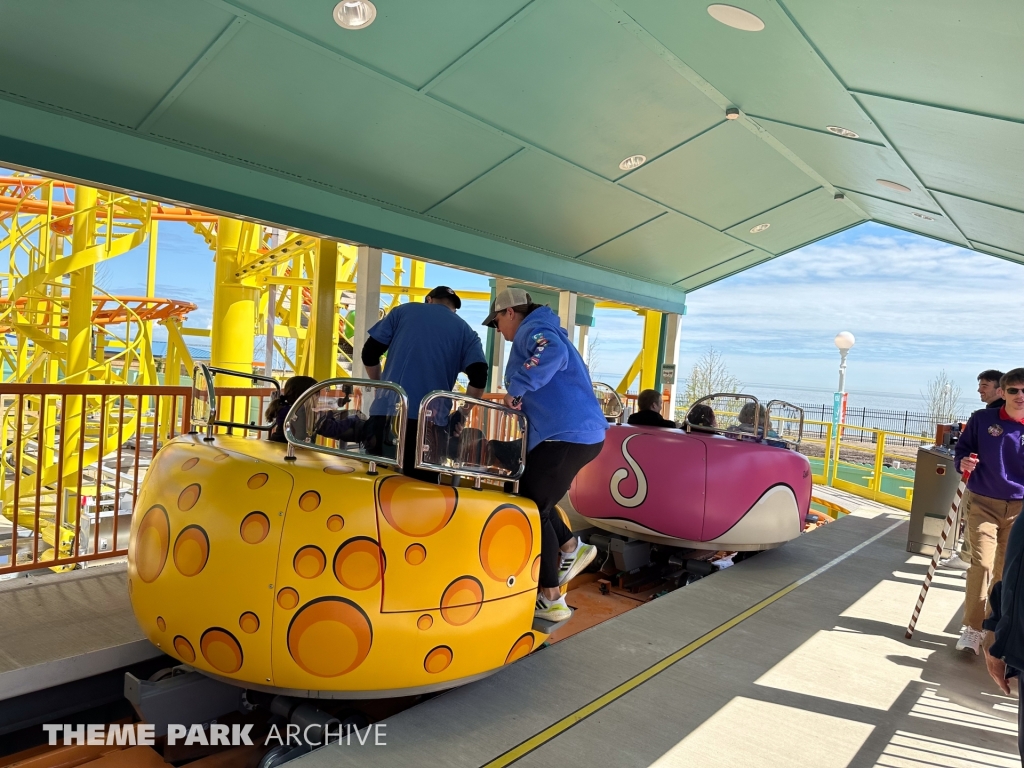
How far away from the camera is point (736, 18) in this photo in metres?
4.78

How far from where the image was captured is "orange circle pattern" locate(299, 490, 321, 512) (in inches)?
115

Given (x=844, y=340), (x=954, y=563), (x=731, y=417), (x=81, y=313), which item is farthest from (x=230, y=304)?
(x=844, y=340)

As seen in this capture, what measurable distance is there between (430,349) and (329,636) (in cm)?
164

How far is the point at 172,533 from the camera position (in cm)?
305

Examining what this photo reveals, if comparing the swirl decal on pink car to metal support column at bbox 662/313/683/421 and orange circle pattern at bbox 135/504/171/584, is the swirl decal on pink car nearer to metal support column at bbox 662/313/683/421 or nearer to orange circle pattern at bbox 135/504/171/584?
orange circle pattern at bbox 135/504/171/584

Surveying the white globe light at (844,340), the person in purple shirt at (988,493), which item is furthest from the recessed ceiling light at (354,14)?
the white globe light at (844,340)

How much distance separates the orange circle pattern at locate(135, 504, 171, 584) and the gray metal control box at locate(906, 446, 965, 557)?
6525 millimetres

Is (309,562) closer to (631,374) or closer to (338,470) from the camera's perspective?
(338,470)

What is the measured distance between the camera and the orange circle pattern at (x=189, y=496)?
305 cm

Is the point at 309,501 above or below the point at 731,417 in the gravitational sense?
below

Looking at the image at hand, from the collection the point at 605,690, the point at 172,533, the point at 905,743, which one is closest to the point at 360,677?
the point at 172,533

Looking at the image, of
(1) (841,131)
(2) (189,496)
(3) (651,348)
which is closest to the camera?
(2) (189,496)

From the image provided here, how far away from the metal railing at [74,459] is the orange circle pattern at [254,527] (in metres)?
1.80

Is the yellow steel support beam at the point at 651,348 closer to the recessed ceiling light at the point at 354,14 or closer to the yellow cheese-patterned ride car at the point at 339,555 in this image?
the recessed ceiling light at the point at 354,14
